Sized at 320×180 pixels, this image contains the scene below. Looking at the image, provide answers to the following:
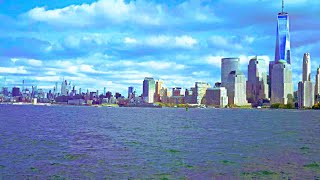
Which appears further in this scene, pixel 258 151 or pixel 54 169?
pixel 258 151

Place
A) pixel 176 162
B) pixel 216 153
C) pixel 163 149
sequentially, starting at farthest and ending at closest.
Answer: pixel 163 149, pixel 216 153, pixel 176 162

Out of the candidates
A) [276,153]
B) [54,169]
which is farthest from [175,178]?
[276,153]

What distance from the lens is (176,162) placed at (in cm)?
4250

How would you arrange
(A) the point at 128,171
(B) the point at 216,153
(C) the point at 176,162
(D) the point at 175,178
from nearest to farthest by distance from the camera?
(D) the point at 175,178, (A) the point at 128,171, (C) the point at 176,162, (B) the point at 216,153

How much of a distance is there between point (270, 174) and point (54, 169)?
725 inches

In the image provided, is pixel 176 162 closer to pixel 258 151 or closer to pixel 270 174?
pixel 270 174

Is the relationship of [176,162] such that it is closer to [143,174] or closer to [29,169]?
[143,174]

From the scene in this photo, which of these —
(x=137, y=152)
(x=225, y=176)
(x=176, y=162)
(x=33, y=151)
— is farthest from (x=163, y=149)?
(x=225, y=176)

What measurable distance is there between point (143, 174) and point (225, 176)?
21.9ft

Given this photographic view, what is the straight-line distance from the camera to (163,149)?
53.7m

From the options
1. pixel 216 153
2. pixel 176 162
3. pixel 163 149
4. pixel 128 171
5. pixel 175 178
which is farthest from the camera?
pixel 163 149

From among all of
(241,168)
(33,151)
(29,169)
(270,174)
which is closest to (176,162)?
(241,168)

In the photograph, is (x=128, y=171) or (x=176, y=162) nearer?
(x=128, y=171)

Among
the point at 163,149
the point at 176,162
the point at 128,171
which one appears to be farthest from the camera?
the point at 163,149
